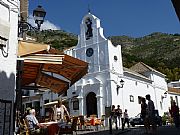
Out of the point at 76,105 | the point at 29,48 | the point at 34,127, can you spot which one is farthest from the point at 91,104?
the point at 29,48

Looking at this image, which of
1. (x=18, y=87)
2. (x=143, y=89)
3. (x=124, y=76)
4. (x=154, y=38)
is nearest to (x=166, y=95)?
(x=143, y=89)

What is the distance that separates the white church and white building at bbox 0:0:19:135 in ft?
63.5

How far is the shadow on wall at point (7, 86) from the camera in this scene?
7.56 meters

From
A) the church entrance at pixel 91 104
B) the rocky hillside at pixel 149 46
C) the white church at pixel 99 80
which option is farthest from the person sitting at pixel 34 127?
the rocky hillside at pixel 149 46

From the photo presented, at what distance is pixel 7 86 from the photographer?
7.75 m

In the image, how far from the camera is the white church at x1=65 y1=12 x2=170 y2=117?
27.6m

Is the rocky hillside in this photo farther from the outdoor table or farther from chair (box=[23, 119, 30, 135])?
the outdoor table

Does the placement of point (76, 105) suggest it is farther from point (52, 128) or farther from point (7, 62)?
point (7, 62)

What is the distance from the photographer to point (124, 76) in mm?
29844

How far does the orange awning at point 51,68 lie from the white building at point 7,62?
1.55ft

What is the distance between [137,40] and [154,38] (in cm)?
779

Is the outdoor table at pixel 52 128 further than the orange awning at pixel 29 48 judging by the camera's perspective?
Yes

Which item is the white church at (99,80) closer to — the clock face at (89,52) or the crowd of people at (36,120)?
the clock face at (89,52)

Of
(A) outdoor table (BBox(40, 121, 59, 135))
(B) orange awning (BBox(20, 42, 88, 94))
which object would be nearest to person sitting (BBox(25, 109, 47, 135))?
(A) outdoor table (BBox(40, 121, 59, 135))
